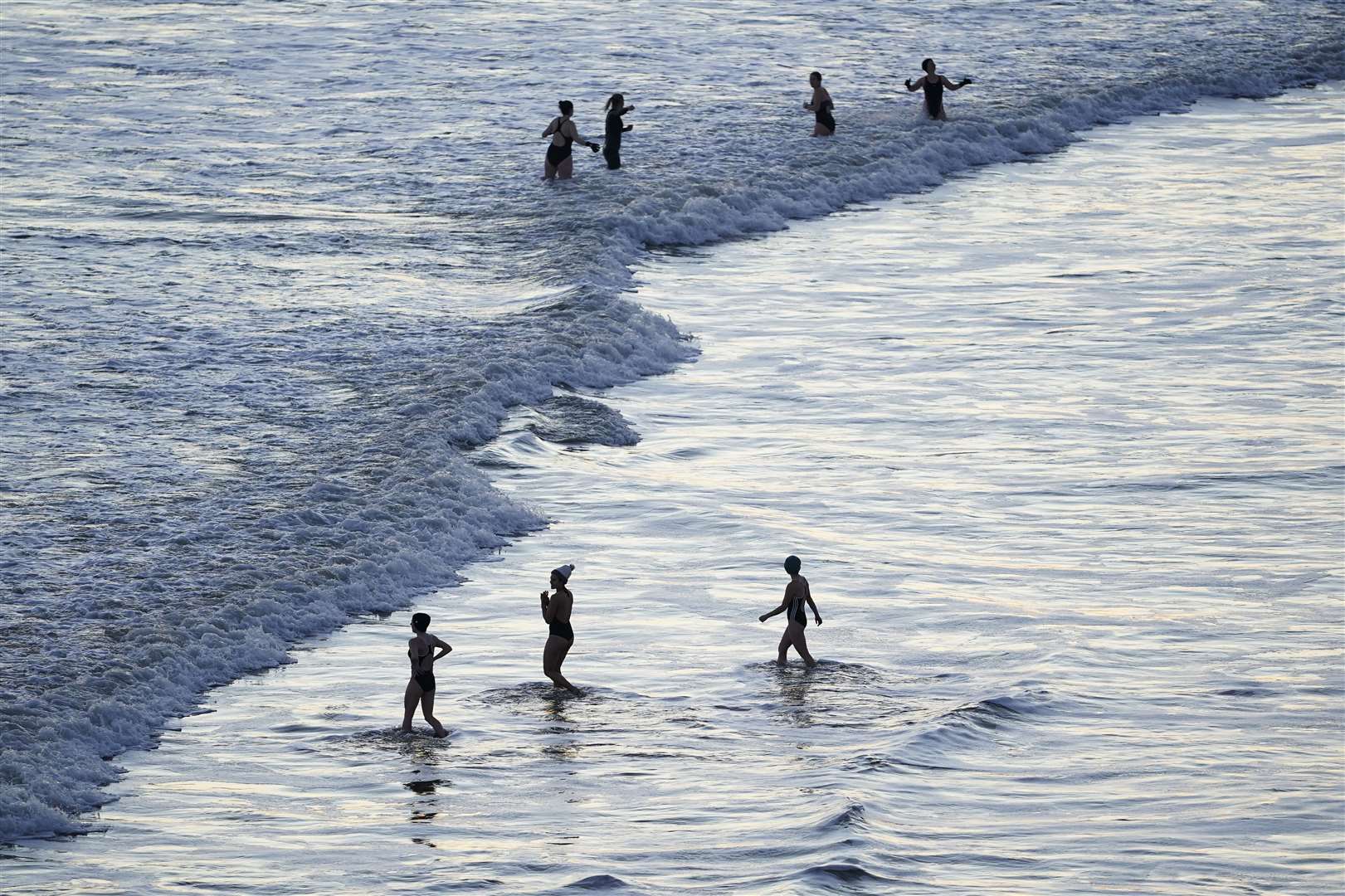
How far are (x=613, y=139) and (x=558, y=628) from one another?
20281 mm

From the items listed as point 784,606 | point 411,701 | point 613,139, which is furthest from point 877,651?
point 613,139

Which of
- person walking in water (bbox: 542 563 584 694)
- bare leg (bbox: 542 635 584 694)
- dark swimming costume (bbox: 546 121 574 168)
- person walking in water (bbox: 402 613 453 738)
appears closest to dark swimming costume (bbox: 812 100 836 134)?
dark swimming costume (bbox: 546 121 574 168)

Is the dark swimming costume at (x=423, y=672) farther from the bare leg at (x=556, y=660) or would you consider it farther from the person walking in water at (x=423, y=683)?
the bare leg at (x=556, y=660)

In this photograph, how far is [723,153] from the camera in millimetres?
36594

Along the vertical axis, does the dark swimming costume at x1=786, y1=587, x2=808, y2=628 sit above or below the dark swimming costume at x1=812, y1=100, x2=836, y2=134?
below

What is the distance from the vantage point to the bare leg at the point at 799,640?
53.7ft

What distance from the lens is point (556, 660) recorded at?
15922 millimetres

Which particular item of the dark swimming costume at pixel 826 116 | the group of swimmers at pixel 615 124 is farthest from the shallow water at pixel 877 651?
the dark swimming costume at pixel 826 116

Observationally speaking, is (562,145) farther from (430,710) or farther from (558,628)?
(430,710)

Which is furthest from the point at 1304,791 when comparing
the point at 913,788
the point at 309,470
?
the point at 309,470

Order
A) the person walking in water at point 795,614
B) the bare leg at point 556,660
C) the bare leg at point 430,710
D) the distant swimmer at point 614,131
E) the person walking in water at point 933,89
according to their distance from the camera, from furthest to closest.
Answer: the person walking in water at point 933,89
the distant swimmer at point 614,131
the person walking in water at point 795,614
the bare leg at point 556,660
the bare leg at point 430,710

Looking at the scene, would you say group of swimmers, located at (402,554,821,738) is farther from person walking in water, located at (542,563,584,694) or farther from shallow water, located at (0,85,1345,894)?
shallow water, located at (0,85,1345,894)

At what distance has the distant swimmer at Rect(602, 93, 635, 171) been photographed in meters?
34.4

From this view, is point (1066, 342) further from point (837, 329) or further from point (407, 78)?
point (407, 78)
